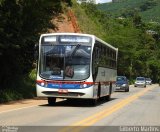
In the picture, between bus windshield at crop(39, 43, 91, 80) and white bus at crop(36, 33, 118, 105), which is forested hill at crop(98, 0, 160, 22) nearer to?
white bus at crop(36, 33, 118, 105)

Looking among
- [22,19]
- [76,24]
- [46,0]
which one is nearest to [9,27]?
[22,19]

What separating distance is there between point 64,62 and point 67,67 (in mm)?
303

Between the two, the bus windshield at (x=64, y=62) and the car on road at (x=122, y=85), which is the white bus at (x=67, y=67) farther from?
the car on road at (x=122, y=85)

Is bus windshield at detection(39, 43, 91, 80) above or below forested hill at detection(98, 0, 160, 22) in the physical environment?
below

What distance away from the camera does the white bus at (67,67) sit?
2255cm

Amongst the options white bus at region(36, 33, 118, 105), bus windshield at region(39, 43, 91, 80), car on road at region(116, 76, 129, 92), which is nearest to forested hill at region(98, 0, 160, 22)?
car on road at region(116, 76, 129, 92)

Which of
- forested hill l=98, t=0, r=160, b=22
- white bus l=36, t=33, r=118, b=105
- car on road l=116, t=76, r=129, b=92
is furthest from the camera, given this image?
forested hill l=98, t=0, r=160, b=22

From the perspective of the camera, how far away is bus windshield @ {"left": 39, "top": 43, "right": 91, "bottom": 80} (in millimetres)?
22594

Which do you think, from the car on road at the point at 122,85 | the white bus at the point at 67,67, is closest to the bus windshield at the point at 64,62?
the white bus at the point at 67,67

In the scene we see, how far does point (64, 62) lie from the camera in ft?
74.3

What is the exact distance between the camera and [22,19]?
27766mm

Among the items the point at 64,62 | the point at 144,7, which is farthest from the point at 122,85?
the point at 144,7

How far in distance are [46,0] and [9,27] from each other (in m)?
3.99

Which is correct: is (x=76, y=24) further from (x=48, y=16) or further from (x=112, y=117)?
(x=112, y=117)
